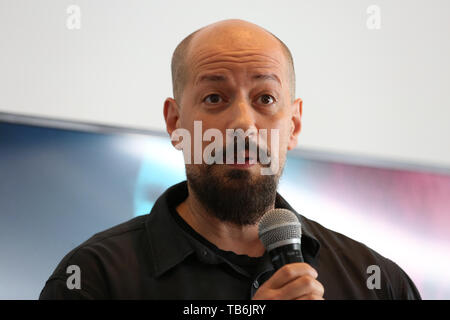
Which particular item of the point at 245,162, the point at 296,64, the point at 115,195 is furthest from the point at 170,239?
the point at 296,64

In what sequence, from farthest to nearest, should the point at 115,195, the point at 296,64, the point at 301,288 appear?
the point at 296,64 < the point at 115,195 < the point at 301,288

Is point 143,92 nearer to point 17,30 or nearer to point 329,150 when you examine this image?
point 17,30

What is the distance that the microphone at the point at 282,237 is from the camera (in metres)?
0.93

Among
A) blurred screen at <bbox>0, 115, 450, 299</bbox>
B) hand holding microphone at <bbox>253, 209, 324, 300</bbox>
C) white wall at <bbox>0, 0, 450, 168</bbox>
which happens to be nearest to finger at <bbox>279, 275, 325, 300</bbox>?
hand holding microphone at <bbox>253, 209, 324, 300</bbox>

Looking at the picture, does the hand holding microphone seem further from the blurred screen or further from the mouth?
the blurred screen

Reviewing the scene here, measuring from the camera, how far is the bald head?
46.3 inches

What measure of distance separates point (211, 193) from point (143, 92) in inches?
35.8

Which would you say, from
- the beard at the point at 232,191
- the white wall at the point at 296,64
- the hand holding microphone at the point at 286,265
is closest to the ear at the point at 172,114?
the beard at the point at 232,191

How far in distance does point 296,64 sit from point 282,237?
1.34 m

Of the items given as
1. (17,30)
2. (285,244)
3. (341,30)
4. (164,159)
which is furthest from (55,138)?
(341,30)

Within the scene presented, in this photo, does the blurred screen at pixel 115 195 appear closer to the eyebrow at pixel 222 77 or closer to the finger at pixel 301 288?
the eyebrow at pixel 222 77

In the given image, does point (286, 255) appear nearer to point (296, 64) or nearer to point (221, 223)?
point (221, 223)

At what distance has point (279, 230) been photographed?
966 mm

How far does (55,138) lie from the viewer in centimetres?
163
